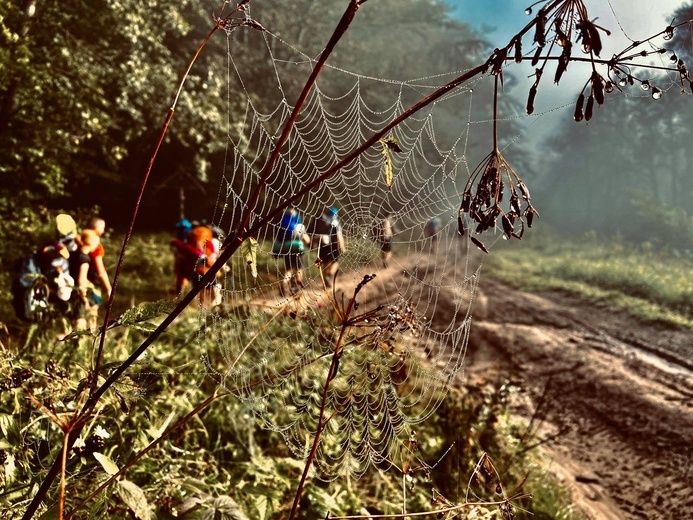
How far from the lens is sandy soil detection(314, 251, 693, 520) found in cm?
359

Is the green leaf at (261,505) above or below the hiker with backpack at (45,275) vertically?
below

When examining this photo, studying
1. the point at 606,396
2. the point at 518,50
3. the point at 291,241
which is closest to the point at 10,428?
the point at 518,50

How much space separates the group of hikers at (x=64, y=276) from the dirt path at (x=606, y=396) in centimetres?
421

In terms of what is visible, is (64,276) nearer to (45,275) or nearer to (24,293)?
(45,275)

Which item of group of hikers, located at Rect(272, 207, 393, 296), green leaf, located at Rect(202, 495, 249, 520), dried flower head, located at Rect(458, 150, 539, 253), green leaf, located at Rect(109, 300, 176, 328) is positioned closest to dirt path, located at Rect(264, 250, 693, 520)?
group of hikers, located at Rect(272, 207, 393, 296)

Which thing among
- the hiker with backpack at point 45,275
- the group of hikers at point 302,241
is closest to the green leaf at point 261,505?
the group of hikers at point 302,241

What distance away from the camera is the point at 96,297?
4.94 meters

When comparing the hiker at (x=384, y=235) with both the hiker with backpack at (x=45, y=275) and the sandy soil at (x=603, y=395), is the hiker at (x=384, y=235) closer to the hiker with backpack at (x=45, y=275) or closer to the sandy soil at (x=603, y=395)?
the sandy soil at (x=603, y=395)

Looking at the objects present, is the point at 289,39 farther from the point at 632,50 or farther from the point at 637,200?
the point at 637,200

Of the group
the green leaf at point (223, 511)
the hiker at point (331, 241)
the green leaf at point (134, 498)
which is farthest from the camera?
the hiker at point (331, 241)

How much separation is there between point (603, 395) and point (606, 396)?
0.04 metres

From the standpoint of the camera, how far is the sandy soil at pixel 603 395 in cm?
359

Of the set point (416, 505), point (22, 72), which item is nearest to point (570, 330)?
point (416, 505)

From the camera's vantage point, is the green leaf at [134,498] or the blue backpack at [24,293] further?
the blue backpack at [24,293]
